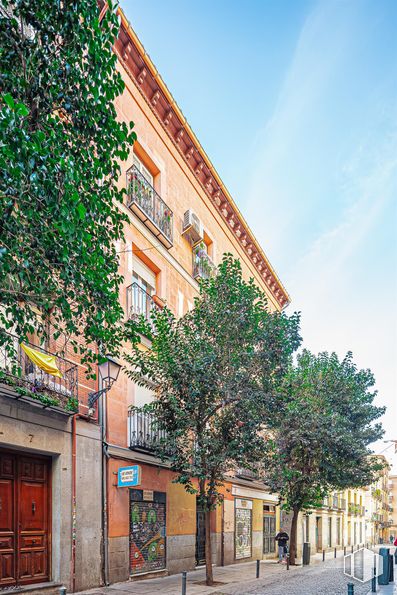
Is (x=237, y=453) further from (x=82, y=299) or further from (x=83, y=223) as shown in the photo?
(x=83, y=223)

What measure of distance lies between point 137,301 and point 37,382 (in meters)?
5.46

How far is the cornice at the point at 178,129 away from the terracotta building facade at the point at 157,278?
0.03 m

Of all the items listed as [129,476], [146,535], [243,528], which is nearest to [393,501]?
[243,528]

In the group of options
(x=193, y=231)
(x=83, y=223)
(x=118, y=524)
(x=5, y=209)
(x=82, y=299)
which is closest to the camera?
(x=5, y=209)

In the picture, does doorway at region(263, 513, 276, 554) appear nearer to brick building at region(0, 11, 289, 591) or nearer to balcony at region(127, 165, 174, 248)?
brick building at region(0, 11, 289, 591)

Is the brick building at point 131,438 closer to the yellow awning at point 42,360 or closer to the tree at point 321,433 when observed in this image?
the yellow awning at point 42,360

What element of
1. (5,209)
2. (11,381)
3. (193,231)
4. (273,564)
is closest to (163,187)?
(193,231)

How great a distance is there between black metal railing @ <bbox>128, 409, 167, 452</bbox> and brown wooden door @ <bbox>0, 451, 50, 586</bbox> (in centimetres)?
328

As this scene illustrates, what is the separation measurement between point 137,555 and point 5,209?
10786 mm

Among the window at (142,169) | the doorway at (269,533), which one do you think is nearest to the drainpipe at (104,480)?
the window at (142,169)

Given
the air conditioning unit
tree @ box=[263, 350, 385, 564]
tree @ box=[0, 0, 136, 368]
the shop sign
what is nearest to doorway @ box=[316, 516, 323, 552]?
tree @ box=[263, 350, 385, 564]

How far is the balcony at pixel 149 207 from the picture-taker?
15500mm

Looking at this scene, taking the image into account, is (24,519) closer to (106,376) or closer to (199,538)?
(106,376)

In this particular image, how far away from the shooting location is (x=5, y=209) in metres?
6.21
